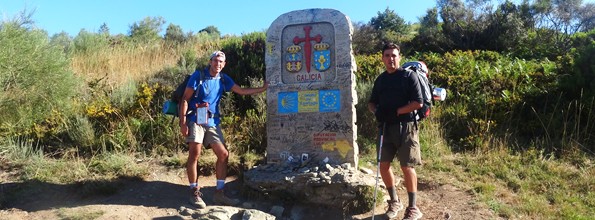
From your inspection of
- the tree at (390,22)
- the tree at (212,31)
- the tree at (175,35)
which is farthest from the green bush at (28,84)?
the tree at (390,22)

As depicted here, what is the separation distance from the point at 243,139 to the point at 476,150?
3284 mm

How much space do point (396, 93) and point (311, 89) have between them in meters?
1.29

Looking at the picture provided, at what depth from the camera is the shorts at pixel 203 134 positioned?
4.81m

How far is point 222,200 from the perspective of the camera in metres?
5.06

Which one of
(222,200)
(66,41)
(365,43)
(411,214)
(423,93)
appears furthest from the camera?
(365,43)

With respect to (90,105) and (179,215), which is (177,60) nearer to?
(90,105)

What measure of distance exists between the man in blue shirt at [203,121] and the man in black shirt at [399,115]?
1.68 metres

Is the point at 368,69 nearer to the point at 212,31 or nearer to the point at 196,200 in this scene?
the point at 196,200

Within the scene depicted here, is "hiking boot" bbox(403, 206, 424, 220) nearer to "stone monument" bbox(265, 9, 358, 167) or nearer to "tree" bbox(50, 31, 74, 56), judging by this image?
"stone monument" bbox(265, 9, 358, 167)

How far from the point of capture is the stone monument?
534cm

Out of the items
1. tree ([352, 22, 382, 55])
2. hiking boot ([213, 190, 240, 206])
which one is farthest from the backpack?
tree ([352, 22, 382, 55])

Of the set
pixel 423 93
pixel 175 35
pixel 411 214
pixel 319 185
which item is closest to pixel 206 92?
pixel 319 185

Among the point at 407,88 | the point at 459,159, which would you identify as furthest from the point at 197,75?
the point at 459,159

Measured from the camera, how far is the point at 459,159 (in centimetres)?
632
